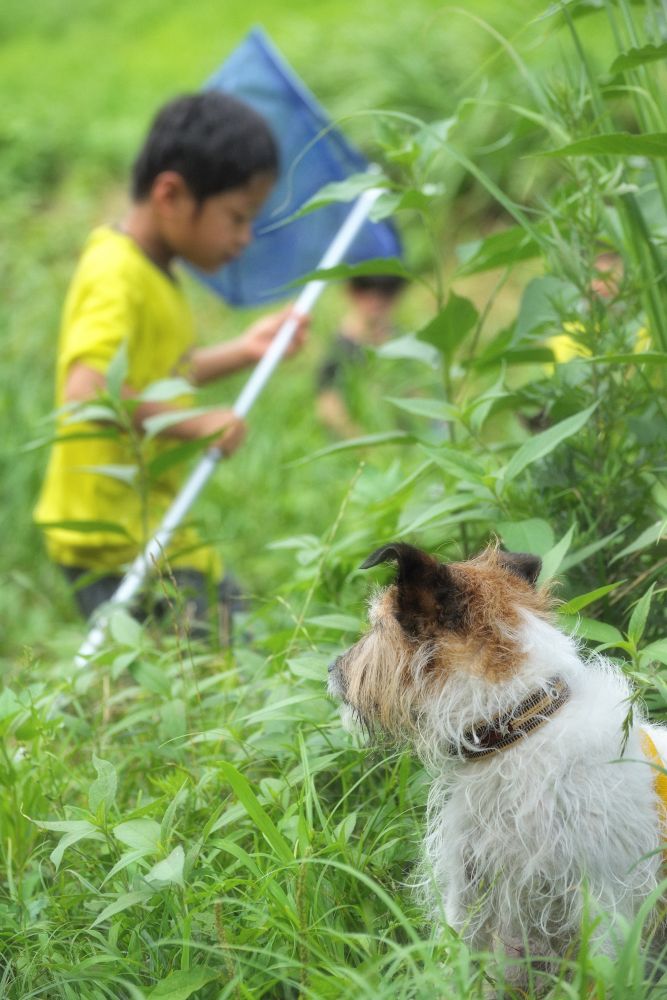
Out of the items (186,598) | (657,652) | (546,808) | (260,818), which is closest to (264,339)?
(186,598)

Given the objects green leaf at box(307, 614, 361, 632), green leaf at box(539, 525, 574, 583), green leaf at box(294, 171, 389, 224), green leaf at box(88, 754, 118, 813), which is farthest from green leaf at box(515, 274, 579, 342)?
green leaf at box(88, 754, 118, 813)

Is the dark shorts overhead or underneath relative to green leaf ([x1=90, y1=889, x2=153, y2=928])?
underneath

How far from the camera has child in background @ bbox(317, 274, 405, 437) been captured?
225 inches

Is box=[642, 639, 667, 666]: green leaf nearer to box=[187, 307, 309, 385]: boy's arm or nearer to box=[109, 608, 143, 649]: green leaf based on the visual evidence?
box=[109, 608, 143, 649]: green leaf

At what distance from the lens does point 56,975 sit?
1850 mm

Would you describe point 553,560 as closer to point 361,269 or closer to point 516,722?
point 516,722

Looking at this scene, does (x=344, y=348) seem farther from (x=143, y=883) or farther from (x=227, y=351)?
(x=143, y=883)

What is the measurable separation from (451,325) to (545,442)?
20.6 inches

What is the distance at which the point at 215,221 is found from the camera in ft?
12.5

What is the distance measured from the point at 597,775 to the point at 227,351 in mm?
2900

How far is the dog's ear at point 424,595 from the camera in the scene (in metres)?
1.70

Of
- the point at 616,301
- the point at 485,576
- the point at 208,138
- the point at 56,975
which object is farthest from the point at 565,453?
the point at 208,138

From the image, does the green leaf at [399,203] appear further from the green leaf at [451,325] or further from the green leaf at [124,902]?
the green leaf at [124,902]

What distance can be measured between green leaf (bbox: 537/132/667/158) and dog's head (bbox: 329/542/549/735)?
2.36 feet
